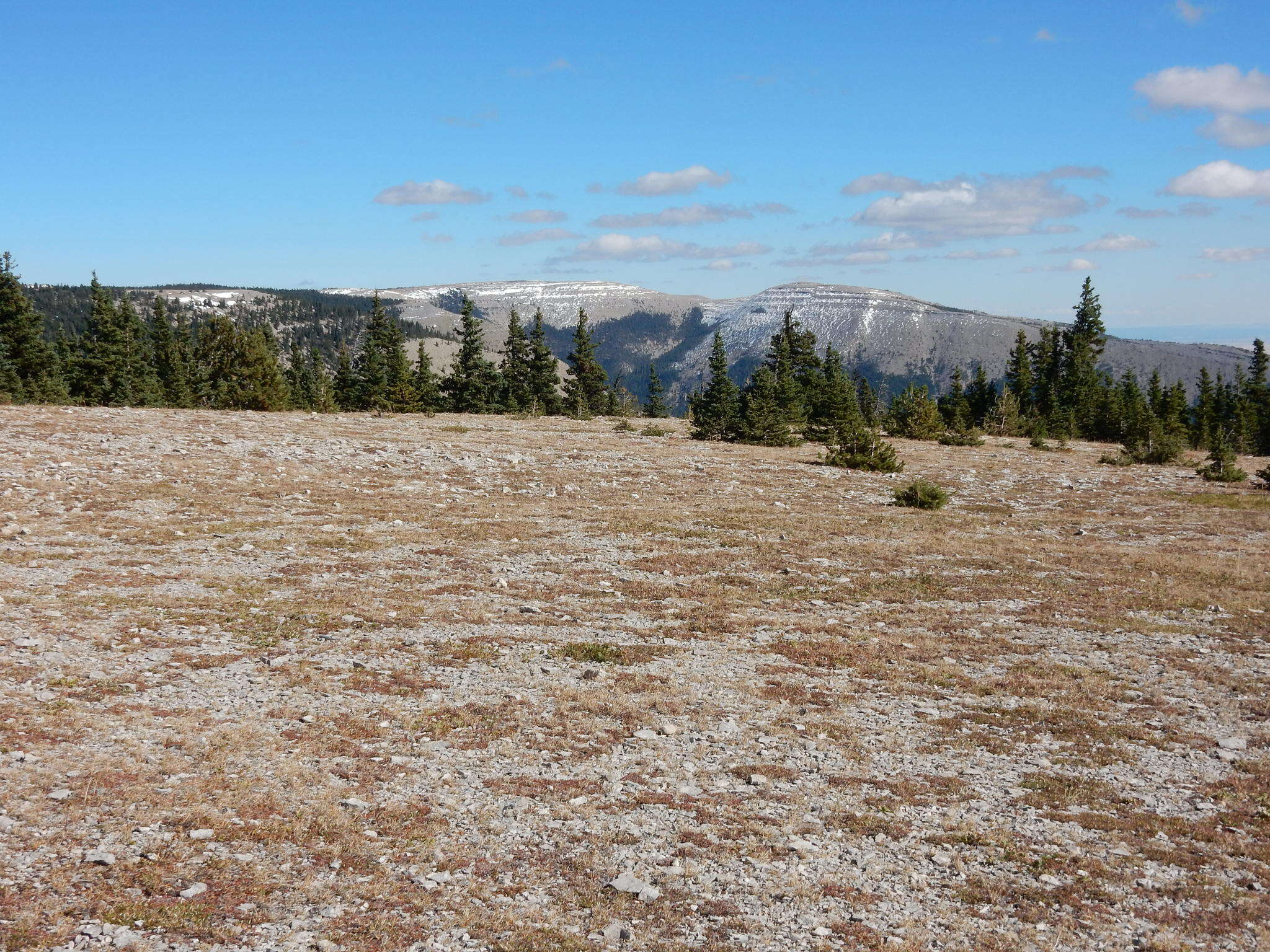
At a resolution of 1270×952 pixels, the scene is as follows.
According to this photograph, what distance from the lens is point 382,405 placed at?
74688 millimetres

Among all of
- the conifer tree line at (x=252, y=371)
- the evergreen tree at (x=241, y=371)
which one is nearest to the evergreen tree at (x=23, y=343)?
the conifer tree line at (x=252, y=371)

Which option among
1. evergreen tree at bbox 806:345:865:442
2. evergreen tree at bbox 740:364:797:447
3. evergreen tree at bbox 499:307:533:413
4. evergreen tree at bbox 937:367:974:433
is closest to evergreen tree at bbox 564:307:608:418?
evergreen tree at bbox 499:307:533:413

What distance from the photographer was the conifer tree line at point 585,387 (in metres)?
60.1

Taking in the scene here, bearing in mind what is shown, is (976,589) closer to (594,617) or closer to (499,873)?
(594,617)

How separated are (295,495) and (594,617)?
46.6 ft

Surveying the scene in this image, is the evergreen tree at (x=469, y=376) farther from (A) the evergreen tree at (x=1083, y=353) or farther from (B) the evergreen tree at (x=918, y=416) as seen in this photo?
(A) the evergreen tree at (x=1083, y=353)

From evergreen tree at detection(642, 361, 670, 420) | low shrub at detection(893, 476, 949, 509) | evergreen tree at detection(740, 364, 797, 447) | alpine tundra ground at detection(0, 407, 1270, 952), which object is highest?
evergreen tree at detection(642, 361, 670, 420)

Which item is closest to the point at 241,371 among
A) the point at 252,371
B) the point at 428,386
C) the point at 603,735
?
the point at 252,371

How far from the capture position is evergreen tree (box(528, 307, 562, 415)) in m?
91.1

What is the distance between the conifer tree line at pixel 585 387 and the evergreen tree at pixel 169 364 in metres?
0.25

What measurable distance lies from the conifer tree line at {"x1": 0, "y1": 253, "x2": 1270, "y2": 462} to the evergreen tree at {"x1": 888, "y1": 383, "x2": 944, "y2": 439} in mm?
162

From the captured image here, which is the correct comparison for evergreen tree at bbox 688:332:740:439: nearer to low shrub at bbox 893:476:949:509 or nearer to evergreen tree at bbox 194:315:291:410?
low shrub at bbox 893:476:949:509

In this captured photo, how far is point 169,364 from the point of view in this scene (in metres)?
92.2

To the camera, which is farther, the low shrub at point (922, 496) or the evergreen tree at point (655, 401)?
the evergreen tree at point (655, 401)
